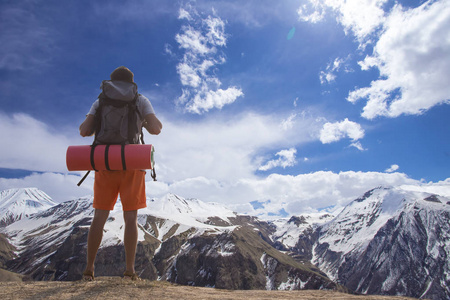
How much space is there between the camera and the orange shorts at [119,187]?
626cm

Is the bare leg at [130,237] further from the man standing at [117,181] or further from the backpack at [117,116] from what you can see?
the backpack at [117,116]

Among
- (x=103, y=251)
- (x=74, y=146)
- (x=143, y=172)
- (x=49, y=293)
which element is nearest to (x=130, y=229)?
(x=143, y=172)

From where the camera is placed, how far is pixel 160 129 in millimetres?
6609

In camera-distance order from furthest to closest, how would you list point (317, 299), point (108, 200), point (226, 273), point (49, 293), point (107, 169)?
point (226, 273) → point (317, 299) → point (108, 200) → point (107, 169) → point (49, 293)

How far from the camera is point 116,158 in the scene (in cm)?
592

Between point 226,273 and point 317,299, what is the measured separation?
197722mm

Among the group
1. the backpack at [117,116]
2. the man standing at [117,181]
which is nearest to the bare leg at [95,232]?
the man standing at [117,181]

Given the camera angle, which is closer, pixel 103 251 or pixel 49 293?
pixel 49 293

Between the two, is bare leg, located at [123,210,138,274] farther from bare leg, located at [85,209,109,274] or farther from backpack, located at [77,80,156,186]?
backpack, located at [77,80,156,186]

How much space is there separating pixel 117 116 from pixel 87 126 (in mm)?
701

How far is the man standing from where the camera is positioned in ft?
20.6

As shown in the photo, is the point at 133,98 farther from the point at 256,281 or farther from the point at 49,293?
the point at 256,281

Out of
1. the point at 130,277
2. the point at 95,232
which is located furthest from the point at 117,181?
the point at 130,277

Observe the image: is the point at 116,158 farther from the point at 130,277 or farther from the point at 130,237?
the point at 130,277
